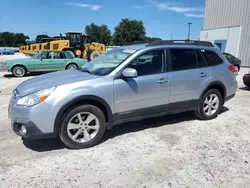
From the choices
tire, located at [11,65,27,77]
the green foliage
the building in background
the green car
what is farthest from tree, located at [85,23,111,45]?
tire, located at [11,65,27,77]

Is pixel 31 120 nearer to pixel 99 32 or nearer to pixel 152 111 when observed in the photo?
pixel 152 111

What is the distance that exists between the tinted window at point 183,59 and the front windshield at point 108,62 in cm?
90

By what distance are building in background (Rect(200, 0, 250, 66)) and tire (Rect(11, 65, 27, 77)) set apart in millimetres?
18472

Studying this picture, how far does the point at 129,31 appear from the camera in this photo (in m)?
69.6

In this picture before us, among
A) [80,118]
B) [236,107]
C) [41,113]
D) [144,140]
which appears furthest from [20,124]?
[236,107]

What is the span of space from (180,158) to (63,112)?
1.95 metres

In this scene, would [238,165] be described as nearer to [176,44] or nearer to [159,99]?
[159,99]

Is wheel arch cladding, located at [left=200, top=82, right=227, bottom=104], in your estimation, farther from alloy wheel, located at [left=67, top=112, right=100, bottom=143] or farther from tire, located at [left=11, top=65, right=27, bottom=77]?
tire, located at [left=11, top=65, right=27, bottom=77]

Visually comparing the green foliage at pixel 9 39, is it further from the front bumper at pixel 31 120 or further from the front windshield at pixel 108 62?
the front bumper at pixel 31 120

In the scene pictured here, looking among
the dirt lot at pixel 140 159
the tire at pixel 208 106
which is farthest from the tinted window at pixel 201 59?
the dirt lot at pixel 140 159

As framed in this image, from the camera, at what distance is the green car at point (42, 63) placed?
1175 centimetres

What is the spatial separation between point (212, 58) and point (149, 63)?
172 centimetres

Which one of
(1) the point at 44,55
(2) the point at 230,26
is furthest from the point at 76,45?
(2) the point at 230,26

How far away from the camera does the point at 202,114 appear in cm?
482
